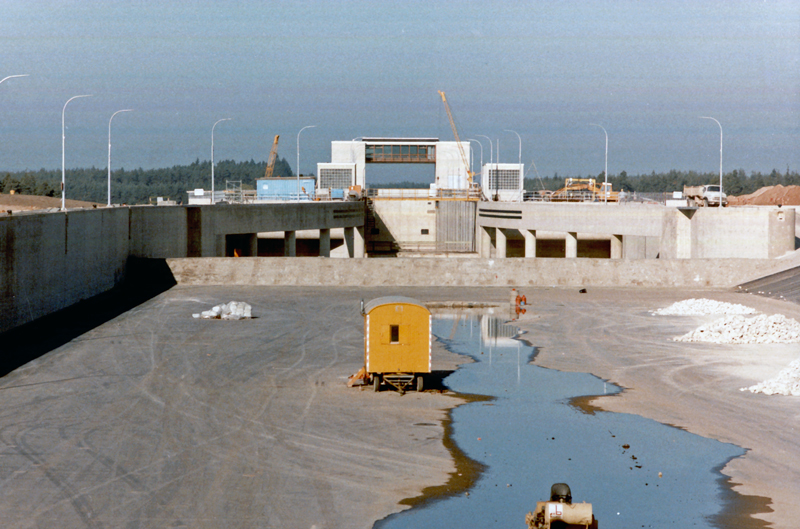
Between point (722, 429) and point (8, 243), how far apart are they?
2473 cm

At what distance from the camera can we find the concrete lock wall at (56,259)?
99.2ft

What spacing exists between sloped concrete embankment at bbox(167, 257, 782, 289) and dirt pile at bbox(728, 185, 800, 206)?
72.0 metres

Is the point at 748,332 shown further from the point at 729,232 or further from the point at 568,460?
the point at 729,232

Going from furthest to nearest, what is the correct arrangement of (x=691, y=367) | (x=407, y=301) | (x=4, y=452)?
(x=691, y=367)
(x=407, y=301)
(x=4, y=452)

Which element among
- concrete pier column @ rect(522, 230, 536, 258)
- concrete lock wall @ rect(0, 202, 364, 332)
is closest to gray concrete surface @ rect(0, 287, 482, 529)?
concrete lock wall @ rect(0, 202, 364, 332)

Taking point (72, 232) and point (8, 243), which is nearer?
point (8, 243)

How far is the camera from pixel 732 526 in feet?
42.2

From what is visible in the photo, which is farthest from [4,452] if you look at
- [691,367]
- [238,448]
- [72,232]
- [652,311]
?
[652,311]

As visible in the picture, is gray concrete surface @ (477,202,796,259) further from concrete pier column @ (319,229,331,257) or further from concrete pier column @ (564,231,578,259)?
concrete pier column @ (319,229,331,257)

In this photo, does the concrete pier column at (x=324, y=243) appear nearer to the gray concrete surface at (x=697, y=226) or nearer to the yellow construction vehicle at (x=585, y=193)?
the gray concrete surface at (x=697, y=226)

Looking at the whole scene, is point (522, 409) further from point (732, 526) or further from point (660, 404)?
point (732, 526)

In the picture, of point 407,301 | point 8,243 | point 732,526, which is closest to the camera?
point 732,526

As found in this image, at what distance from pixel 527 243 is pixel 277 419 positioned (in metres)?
64.9

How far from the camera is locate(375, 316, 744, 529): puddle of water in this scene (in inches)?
526
